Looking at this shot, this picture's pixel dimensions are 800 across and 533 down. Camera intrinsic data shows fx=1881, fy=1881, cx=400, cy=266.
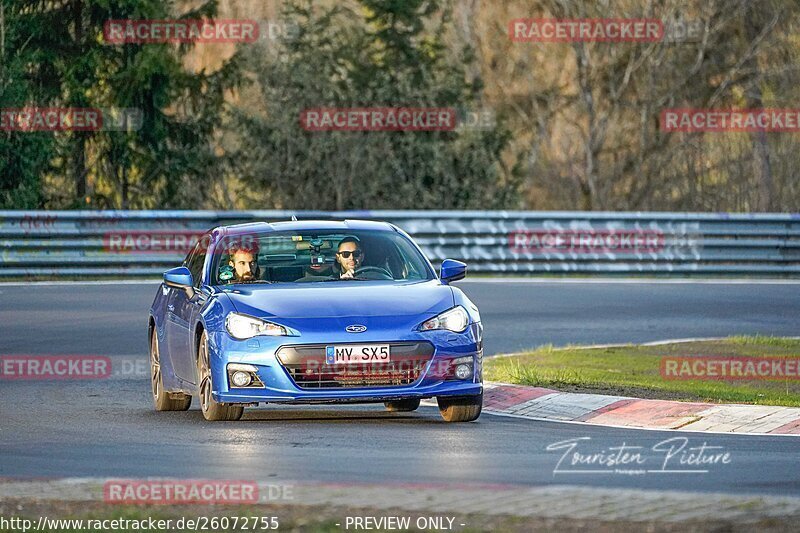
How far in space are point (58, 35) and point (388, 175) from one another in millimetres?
7469

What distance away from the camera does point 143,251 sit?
29047 millimetres

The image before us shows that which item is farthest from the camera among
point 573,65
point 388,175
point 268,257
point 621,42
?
point 573,65

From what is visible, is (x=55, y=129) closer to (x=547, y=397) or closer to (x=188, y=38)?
(x=188, y=38)

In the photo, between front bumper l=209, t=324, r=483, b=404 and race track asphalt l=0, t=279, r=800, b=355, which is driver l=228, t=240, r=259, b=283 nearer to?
front bumper l=209, t=324, r=483, b=404

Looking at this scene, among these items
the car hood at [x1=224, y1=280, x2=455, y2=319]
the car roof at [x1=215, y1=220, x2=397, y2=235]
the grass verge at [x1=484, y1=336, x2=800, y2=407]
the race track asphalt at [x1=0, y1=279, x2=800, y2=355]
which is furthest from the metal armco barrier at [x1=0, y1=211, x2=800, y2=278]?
the car hood at [x1=224, y1=280, x2=455, y2=319]

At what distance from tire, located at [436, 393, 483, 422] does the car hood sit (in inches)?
26.8

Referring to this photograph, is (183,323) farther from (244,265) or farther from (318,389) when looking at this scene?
(318,389)

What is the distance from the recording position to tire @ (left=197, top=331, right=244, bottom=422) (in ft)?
43.1

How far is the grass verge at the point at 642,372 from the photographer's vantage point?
580 inches

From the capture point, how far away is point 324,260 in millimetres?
13883

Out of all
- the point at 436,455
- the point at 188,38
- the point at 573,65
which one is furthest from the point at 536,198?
the point at 436,455

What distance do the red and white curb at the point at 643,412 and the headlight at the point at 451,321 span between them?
1.11m

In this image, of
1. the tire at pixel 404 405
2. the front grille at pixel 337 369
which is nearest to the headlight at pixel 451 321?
the front grille at pixel 337 369

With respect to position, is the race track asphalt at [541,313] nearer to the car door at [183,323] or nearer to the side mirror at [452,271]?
the car door at [183,323]
